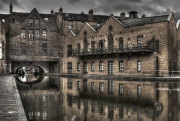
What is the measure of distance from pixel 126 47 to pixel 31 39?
21.0m

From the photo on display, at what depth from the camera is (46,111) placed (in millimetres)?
11078

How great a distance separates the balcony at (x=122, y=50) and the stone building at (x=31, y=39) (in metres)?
7.43

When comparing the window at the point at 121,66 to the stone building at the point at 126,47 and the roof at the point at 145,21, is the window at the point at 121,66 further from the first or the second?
the roof at the point at 145,21

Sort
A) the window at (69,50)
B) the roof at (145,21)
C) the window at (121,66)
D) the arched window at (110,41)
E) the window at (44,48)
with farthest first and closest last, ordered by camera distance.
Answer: the window at (44,48) < the window at (69,50) < the arched window at (110,41) < the window at (121,66) < the roof at (145,21)

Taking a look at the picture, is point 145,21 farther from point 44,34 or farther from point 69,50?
point 44,34

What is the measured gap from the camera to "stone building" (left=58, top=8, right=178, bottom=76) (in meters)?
35.5

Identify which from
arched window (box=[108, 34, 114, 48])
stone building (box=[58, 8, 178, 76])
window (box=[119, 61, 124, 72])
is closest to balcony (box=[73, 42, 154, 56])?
stone building (box=[58, 8, 178, 76])

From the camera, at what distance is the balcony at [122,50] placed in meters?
35.5

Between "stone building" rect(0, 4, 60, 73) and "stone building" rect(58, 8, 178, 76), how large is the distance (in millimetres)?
3612

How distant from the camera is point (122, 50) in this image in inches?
1513

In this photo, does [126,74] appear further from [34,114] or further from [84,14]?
[34,114]

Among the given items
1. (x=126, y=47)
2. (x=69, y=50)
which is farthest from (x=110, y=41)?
(x=69, y=50)

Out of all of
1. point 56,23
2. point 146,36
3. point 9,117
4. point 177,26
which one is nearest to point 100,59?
point 146,36

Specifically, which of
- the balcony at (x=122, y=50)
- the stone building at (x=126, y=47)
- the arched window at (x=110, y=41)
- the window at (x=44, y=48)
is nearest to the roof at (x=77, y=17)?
the stone building at (x=126, y=47)
